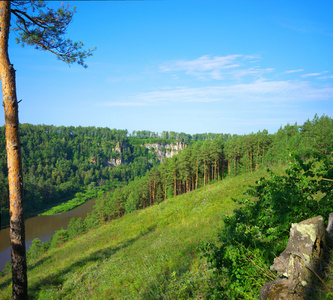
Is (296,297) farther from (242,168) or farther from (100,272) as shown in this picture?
(242,168)

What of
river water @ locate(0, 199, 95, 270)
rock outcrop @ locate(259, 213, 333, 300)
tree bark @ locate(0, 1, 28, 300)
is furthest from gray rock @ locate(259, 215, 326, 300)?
river water @ locate(0, 199, 95, 270)

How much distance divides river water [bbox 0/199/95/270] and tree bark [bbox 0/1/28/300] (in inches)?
1566

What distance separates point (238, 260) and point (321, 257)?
3.85 ft

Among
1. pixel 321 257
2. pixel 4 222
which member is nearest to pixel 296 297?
pixel 321 257

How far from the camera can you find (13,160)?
17.9 ft

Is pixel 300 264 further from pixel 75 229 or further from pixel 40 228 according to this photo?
pixel 40 228

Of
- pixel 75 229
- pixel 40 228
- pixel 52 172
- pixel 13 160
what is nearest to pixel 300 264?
pixel 13 160

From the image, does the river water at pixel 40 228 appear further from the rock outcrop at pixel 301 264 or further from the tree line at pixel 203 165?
the rock outcrop at pixel 301 264

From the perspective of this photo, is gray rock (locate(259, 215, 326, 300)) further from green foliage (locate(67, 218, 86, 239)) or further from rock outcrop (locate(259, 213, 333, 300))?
green foliage (locate(67, 218, 86, 239))

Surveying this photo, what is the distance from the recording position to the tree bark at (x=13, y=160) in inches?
209

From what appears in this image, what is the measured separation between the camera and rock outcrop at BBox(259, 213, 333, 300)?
106 inches

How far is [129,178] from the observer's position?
170750 mm

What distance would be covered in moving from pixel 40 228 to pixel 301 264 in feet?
240

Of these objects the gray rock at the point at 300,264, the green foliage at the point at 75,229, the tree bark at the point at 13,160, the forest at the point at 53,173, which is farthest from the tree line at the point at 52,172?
the gray rock at the point at 300,264
